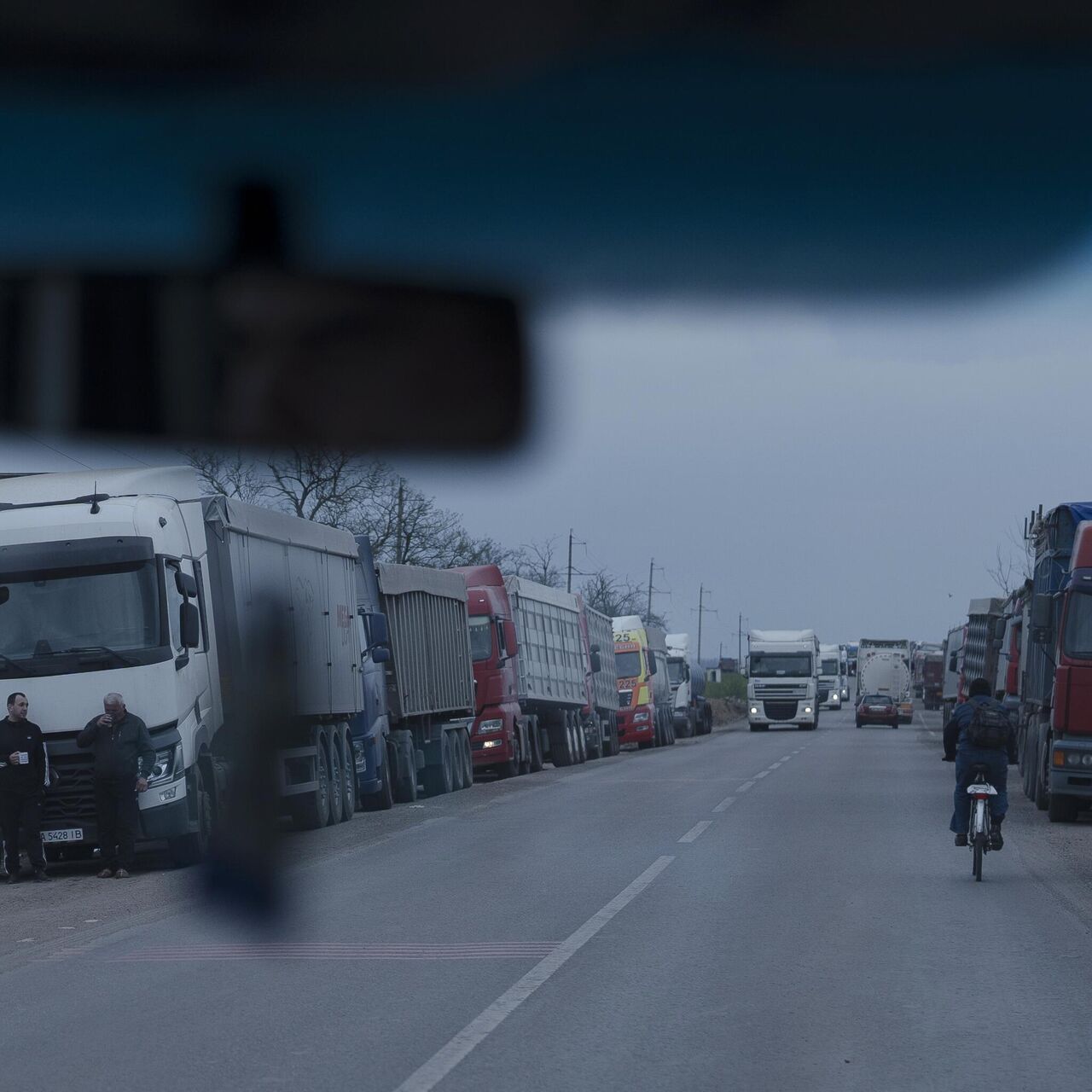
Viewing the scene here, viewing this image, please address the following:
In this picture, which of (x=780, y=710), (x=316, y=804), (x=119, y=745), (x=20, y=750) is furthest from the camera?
(x=780, y=710)

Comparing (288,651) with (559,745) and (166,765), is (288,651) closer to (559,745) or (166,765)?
(166,765)

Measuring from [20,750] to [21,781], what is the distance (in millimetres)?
311

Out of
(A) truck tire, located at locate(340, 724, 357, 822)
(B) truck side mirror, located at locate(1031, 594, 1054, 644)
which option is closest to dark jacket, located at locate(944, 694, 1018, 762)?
(B) truck side mirror, located at locate(1031, 594, 1054, 644)

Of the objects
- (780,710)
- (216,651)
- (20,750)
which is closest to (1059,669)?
(216,651)

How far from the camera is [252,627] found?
63.7 ft

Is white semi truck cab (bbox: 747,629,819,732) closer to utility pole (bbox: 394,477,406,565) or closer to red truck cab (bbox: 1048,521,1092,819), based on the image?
utility pole (bbox: 394,477,406,565)

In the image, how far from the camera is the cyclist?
14430 mm

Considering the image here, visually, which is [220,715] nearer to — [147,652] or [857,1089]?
[147,652]

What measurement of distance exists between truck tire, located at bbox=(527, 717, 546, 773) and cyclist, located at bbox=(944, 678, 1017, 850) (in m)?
22.3

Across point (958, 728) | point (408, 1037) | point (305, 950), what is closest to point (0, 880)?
point (305, 950)

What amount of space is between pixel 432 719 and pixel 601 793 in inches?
144

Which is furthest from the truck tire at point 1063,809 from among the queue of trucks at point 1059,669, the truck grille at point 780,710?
the truck grille at point 780,710

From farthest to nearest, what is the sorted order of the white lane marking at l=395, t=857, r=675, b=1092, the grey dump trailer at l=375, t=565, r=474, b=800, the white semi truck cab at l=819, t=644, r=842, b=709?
the white semi truck cab at l=819, t=644, r=842, b=709 → the grey dump trailer at l=375, t=565, r=474, b=800 → the white lane marking at l=395, t=857, r=675, b=1092

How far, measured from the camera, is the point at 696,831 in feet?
63.1
